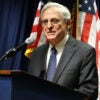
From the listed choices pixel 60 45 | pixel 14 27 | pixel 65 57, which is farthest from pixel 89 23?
pixel 65 57

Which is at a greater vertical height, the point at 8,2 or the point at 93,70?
the point at 8,2

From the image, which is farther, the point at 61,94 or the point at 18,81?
the point at 61,94

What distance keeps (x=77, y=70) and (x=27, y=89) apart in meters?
0.84

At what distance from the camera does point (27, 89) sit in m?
1.80

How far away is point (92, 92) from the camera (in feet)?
8.08

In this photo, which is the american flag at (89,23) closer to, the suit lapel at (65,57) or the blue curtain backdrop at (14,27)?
the blue curtain backdrop at (14,27)

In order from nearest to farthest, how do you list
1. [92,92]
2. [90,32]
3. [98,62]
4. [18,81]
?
[18,81]
[92,92]
[98,62]
[90,32]

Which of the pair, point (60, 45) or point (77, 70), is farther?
point (60, 45)

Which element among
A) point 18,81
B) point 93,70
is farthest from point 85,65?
point 18,81

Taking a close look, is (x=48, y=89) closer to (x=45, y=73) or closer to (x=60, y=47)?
(x=45, y=73)

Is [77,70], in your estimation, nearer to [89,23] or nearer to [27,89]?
[27,89]

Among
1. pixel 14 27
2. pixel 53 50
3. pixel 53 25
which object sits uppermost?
pixel 53 25

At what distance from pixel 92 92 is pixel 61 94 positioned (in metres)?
0.58

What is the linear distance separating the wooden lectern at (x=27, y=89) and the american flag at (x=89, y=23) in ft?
8.02
